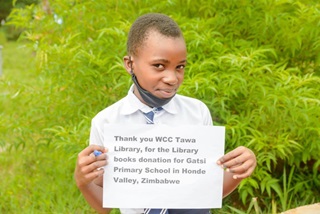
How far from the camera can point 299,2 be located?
3.34 meters

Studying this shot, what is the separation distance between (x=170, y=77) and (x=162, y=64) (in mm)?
51

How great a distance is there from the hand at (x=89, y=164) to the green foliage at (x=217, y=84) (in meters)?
1.37

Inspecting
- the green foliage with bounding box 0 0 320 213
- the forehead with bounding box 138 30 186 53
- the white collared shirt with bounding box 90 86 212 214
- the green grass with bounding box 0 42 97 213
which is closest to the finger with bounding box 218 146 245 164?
the white collared shirt with bounding box 90 86 212 214

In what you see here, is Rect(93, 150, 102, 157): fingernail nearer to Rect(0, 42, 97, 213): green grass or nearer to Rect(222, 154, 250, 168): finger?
Rect(222, 154, 250, 168): finger

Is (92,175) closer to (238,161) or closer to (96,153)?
(96,153)

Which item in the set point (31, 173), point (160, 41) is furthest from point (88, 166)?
point (31, 173)

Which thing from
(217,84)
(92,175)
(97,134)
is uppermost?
(217,84)

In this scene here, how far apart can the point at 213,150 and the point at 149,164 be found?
0.65 ft

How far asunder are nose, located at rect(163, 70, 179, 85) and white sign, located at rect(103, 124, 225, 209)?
13 cm

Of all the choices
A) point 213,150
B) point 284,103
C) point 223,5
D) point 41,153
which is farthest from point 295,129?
point 41,153

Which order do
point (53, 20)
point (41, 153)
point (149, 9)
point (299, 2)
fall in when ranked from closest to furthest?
point (299, 2), point (149, 9), point (53, 20), point (41, 153)

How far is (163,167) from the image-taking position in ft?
5.81

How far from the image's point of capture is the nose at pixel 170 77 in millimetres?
1724

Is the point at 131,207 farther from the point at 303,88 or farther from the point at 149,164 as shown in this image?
the point at 303,88
